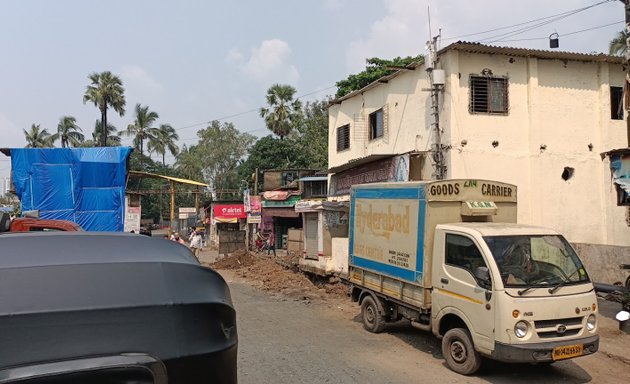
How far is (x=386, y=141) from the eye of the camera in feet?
55.8

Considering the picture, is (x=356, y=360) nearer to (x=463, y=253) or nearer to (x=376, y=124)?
(x=463, y=253)

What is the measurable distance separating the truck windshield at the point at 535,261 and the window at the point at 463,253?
0.22 meters

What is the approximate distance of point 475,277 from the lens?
6.28m

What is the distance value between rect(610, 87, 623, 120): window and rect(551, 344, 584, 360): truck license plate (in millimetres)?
12032

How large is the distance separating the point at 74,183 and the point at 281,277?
934cm

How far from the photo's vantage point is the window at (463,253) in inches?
253

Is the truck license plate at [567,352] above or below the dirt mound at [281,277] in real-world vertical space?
above

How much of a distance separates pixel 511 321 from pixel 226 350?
467 centimetres

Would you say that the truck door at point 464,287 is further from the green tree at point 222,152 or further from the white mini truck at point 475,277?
the green tree at point 222,152

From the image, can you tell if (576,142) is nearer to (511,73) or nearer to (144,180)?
(511,73)

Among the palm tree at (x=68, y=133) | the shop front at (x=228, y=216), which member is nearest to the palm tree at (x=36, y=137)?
the palm tree at (x=68, y=133)

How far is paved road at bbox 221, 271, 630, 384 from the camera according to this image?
6.21 metres

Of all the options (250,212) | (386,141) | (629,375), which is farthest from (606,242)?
(250,212)

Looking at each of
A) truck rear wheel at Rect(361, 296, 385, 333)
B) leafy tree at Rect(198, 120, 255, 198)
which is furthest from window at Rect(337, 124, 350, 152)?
leafy tree at Rect(198, 120, 255, 198)
